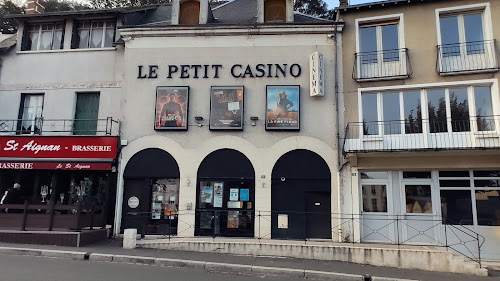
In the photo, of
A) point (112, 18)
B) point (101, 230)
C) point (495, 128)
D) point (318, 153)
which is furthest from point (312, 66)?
point (101, 230)

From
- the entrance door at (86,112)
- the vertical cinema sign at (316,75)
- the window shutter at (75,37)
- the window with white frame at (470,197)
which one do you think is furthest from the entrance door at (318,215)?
the window shutter at (75,37)

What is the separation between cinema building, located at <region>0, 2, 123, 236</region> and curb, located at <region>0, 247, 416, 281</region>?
240 cm

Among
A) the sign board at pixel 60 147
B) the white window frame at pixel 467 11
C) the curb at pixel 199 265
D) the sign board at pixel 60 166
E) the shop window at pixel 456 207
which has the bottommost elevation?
the curb at pixel 199 265

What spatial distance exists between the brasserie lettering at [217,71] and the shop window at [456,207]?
23.4ft

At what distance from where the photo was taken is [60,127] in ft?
47.8

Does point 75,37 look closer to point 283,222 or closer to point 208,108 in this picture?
point 208,108

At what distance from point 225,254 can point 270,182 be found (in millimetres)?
3362

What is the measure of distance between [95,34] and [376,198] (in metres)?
13.7

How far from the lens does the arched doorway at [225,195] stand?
42.3ft

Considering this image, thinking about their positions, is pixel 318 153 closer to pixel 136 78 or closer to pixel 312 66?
pixel 312 66

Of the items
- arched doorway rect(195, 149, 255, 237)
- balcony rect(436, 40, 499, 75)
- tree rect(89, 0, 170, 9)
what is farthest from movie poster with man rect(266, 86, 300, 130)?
tree rect(89, 0, 170, 9)

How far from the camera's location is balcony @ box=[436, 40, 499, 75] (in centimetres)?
1215

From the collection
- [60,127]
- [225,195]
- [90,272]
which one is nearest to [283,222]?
[225,195]

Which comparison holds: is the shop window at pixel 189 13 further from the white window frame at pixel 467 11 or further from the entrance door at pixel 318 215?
the white window frame at pixel 467 11
